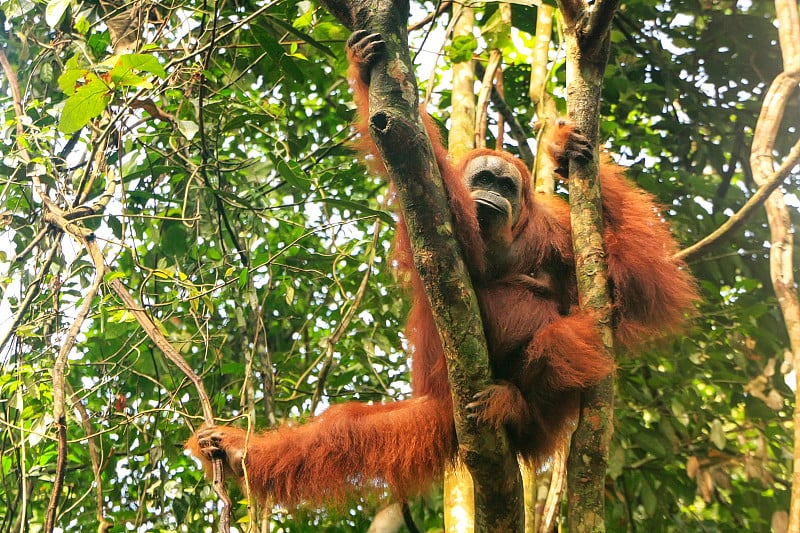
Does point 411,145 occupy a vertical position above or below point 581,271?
above

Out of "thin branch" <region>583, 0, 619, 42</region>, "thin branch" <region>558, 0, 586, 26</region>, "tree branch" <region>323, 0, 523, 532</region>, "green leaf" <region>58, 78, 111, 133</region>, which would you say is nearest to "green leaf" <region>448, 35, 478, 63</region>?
"thin branch" <region>558, 0, 586, 26</region>

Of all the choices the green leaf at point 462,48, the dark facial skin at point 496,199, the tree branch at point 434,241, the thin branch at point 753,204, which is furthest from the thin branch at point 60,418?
the thin branch at point 753,204

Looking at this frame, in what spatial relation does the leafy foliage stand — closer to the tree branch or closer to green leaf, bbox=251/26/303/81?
green leaf, bbox=251/26/303/81

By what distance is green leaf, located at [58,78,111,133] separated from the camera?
281 cm

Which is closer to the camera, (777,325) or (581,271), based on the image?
(581,271)

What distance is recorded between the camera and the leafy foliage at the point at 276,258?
3695 millimetres

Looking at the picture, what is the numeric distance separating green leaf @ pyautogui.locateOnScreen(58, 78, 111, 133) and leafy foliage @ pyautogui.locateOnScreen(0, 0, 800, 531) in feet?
1.53

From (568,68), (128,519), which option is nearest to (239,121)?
(568,68)

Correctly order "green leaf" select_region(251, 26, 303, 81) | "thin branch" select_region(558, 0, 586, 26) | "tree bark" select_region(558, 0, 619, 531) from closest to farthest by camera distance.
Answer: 1. "tree bark" select_region(558, 0, 619, 531)
2. "thin branch" select_region(558, 0, 586, 26)
3. "green leaf" select_region(251, 26, 303, 81)

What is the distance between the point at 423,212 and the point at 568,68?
951 millimetres

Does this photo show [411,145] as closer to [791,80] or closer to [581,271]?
[581,271]

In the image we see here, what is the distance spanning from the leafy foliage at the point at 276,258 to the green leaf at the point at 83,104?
0.47 metres

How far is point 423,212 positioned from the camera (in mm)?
2262

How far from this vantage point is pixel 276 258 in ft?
12.7
